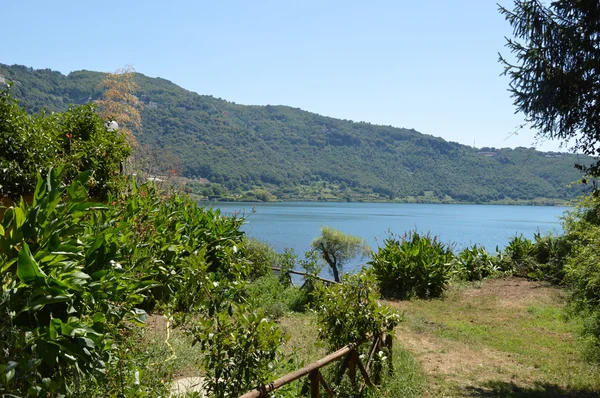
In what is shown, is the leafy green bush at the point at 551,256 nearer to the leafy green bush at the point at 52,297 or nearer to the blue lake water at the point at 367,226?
the blue lake water at the point at 367,226

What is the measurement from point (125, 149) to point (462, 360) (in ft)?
19.9

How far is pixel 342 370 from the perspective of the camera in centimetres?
443

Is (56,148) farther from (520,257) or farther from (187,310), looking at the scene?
(520,257)

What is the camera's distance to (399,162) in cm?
12462

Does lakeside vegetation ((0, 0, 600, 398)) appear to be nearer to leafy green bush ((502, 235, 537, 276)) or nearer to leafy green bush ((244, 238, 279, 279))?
leafy green bush ((244, 238, 279, 279))

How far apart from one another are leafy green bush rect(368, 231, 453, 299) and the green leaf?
9.83m

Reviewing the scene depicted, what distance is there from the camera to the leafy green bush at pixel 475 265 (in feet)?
45.7

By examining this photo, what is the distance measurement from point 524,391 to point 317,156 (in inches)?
4648

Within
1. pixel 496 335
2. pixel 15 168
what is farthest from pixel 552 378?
pixel 15 168

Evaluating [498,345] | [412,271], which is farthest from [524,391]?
[412,271]

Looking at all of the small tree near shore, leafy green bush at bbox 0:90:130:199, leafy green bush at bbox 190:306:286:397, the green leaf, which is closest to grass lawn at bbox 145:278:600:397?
leafy green bush at bbox 190:306:286:397

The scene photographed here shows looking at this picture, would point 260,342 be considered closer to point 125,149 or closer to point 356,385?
point 356,385

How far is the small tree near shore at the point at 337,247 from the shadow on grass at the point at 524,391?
9.32m

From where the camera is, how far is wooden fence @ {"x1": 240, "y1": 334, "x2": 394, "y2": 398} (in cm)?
308
